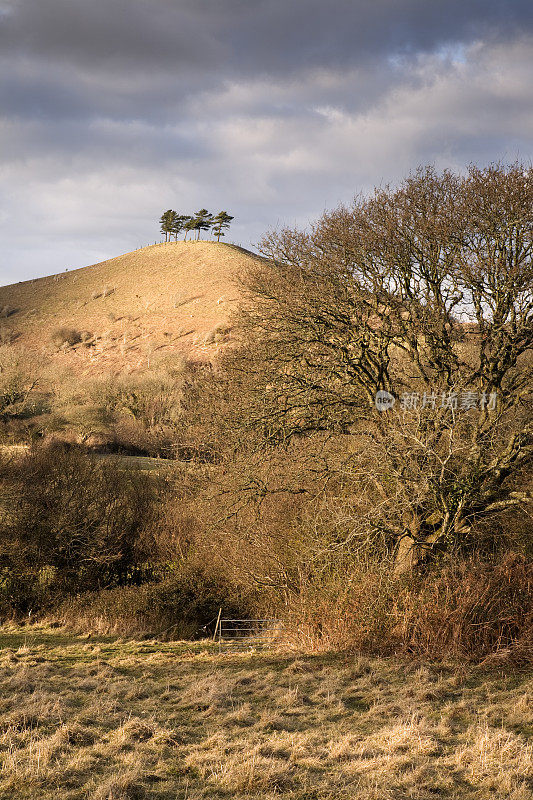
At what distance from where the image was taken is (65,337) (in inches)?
2594

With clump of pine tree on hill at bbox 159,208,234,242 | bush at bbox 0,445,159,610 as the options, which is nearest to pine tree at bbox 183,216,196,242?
clump of pine tree on hill at bbox 159,208,234,242

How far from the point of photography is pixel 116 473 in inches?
945

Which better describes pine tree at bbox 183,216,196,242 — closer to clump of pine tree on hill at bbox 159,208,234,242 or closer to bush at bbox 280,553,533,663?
clump of pine tree on hill at bbox 159,208,234,242

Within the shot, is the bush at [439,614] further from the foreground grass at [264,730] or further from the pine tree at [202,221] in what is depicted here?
the pine tree at [202,221]

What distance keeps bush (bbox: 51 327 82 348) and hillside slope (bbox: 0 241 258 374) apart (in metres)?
0.67

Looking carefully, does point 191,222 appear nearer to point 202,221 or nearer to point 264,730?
point 202,221

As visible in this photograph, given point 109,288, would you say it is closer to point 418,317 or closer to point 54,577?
point 54,577

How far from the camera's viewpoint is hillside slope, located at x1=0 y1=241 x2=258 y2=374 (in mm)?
60188

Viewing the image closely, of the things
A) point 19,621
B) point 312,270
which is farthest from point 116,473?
point 312,270

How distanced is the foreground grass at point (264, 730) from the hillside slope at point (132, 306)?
4181cm

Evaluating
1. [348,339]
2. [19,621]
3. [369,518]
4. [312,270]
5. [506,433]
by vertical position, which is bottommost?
[19,621]

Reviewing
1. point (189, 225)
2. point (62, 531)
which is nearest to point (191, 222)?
point (189, 225)

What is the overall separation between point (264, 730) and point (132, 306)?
69421 mm

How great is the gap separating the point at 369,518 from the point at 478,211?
640 cm
